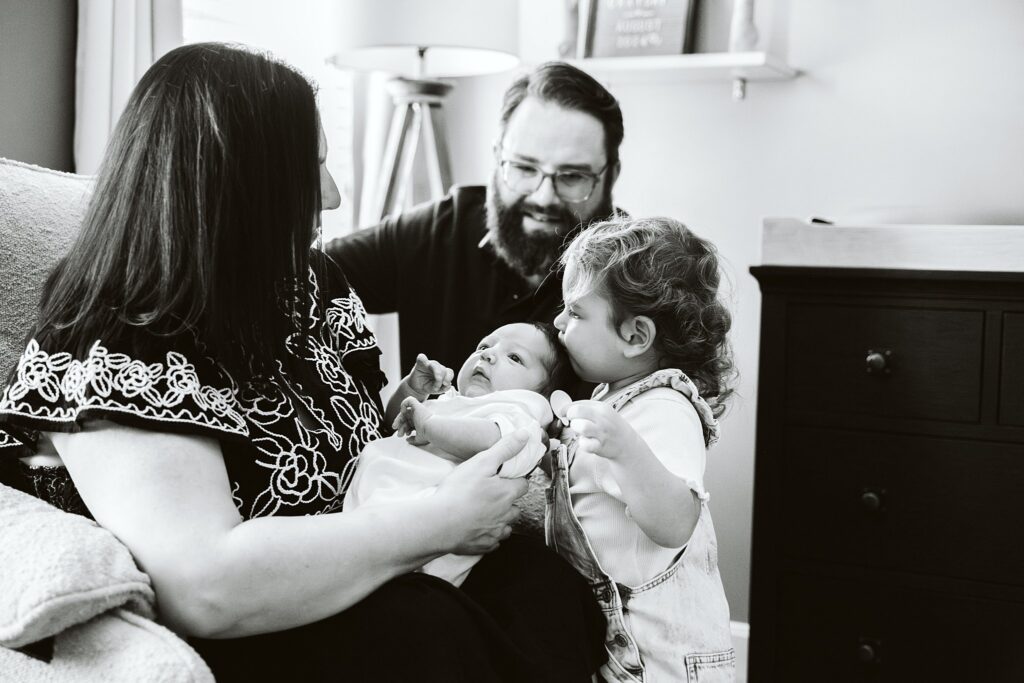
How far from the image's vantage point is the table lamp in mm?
2230

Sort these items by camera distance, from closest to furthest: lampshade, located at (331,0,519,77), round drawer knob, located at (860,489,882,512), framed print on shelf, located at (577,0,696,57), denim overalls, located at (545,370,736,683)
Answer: denim overalls, located at (545,370,736,683) < round drawer knob, located at (860,489,882,512) < lampshade, located at (331,0,519,77) < framed print on shelf, located at (577,0,696,57)

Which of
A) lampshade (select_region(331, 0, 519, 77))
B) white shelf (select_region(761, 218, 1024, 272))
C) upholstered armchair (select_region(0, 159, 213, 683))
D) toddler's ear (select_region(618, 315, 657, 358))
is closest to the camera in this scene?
upholstered armchair (select_region(0, 159, 213, 683))

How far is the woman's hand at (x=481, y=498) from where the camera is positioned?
1136 millimetres

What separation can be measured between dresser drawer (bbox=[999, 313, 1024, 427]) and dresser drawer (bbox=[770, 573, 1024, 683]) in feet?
1.13

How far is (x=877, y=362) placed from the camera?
1.92 metres

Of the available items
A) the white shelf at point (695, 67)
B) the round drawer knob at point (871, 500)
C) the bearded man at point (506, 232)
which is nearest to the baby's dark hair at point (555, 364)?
the bearded man at point (506, 232)

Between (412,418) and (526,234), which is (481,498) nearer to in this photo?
(412,418)

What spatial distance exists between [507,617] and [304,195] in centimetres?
52

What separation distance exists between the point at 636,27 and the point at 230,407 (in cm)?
181

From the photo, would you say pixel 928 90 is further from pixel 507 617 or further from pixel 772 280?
pixel 507 617

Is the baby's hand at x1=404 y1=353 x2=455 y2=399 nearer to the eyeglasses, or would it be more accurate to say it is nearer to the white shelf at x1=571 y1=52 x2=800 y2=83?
the eyeglasses

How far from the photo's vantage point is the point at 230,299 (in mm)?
1093

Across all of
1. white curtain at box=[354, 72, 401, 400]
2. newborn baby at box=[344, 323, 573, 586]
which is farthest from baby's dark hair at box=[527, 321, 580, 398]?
white curtain at box=[354, 72, 401, 400]

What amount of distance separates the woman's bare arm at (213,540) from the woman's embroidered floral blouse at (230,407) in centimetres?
2
